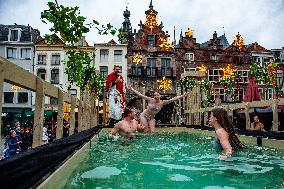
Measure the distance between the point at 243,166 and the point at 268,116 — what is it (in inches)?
499

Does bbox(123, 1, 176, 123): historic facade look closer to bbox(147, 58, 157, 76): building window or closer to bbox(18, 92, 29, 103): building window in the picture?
bbox(147, 58, 157, 76): building window

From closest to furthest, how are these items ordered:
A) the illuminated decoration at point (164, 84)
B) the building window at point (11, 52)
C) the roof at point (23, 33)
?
the building window at point (11, 52), the roof at point (23, 33), the illuminated decoration at point (164, 84)

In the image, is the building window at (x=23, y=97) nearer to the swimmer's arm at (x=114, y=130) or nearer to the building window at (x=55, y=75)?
the building window at (x=55, y=75)

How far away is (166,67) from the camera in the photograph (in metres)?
46.1

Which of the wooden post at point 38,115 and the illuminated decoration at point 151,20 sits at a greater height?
the illuminated decoration at point 151,20

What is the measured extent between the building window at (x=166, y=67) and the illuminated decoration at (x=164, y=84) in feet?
3.48

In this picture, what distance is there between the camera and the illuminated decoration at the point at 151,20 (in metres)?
46.5

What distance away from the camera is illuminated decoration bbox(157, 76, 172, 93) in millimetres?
44906

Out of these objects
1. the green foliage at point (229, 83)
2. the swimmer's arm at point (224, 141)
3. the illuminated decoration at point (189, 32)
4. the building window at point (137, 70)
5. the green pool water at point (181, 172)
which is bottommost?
the green pool water at point (181, 172)

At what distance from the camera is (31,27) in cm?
4534

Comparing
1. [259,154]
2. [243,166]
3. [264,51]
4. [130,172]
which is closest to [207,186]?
[130,172]

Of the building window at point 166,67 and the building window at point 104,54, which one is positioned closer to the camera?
the building window at point 104,54

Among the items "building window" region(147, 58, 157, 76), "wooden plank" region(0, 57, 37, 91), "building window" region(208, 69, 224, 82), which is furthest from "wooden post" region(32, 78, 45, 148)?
"building window" region(208, 69, 224, 82)

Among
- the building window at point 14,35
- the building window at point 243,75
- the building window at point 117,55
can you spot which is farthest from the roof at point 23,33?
the building window at point 243,75
